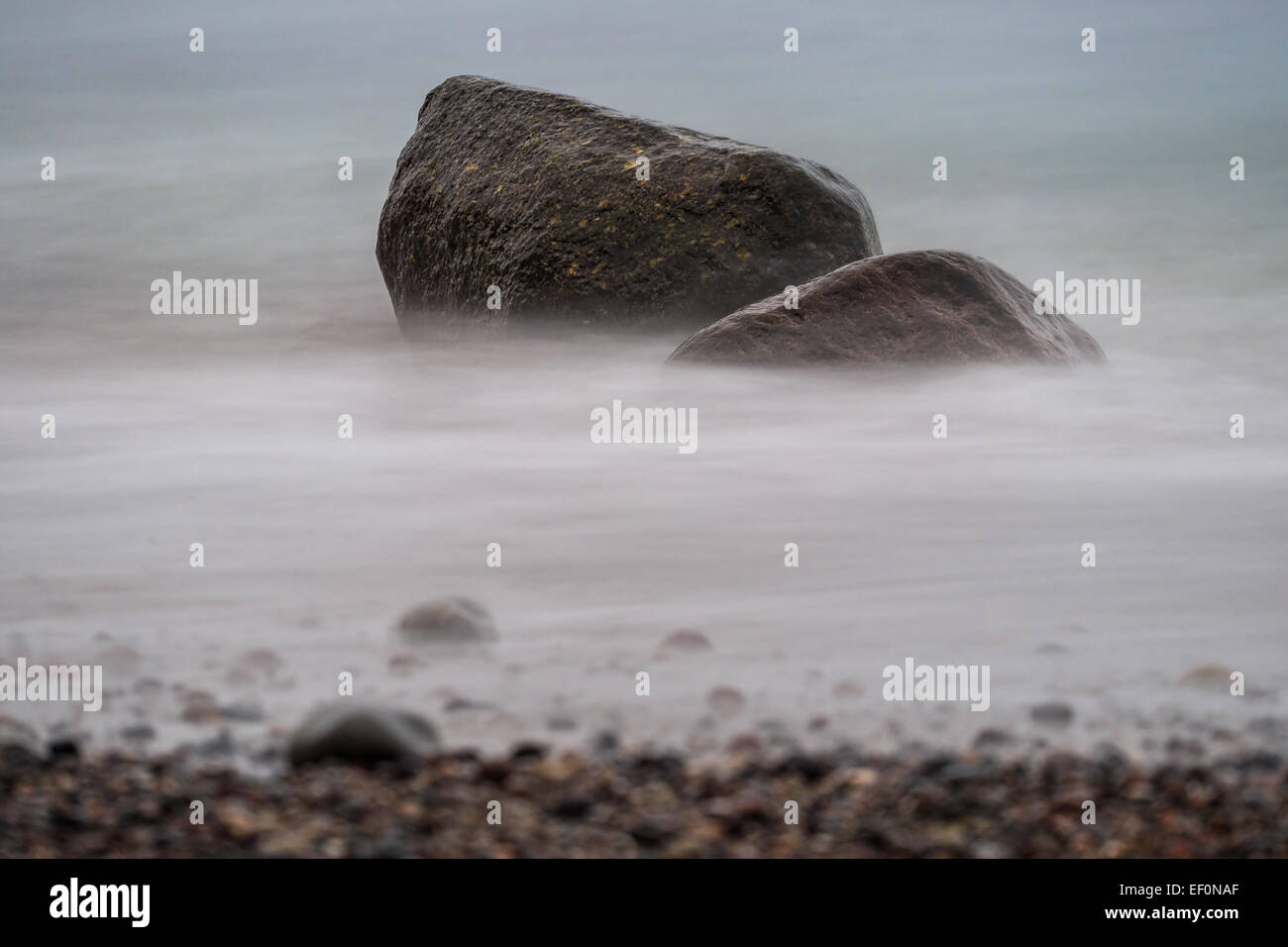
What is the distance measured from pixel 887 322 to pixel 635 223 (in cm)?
171

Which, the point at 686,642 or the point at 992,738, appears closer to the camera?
the point at 992,738

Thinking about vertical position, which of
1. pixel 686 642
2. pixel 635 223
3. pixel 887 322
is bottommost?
pixel 686 642

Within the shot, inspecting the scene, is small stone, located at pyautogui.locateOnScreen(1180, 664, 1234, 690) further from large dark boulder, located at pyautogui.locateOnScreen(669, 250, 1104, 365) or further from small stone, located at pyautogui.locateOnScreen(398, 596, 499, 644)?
large dark boulder, located at pyautogui.locateOnScreen(669, 250, 1104, 365)

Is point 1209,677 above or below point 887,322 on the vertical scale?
below

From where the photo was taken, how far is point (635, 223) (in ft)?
26.6

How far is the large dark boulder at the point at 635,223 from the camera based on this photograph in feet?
26.6

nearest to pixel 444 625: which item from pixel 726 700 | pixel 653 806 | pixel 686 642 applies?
pixel 686 642

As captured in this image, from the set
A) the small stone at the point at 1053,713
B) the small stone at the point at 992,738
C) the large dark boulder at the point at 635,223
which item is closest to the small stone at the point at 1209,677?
the small stone at the point at 1053,713

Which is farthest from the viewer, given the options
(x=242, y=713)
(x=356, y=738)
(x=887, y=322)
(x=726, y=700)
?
(x=887, y=322)

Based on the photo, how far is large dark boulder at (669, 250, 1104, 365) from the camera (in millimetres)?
7203

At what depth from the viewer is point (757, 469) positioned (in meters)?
5.75

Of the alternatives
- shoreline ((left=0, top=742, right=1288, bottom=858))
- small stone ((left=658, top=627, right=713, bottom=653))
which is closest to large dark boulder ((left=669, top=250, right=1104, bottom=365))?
small stone ((left=658, top=627, right=713, bottom=653))

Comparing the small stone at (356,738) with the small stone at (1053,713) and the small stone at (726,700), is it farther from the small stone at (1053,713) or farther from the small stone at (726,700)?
the small stone at (1053,713)

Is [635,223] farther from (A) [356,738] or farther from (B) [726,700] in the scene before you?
(A) [356,738]
